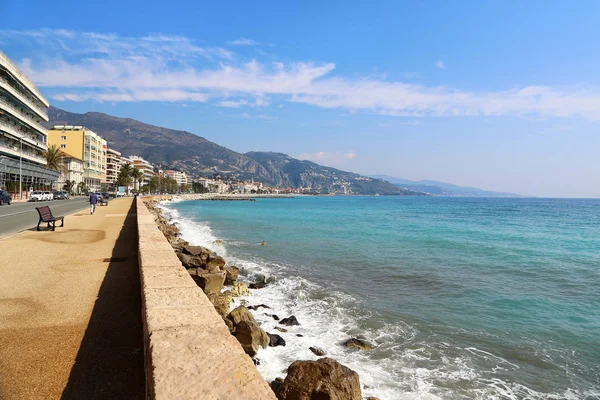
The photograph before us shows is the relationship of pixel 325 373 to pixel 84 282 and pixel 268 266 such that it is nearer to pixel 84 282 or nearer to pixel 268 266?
pixel 84 282

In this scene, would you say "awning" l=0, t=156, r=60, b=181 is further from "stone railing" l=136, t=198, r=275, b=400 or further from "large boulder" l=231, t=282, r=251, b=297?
"stone railing" l=136, t=198, r=275, b=400

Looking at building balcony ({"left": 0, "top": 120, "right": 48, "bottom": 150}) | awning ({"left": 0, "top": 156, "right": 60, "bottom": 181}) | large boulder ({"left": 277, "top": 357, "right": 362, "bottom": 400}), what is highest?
building balcony ({"left": 0, "top": 120, "right": 48, "bottom": 150})

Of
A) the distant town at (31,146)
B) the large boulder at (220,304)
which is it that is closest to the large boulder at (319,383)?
the large boulder at (220,304)

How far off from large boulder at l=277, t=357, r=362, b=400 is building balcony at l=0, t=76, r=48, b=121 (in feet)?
174

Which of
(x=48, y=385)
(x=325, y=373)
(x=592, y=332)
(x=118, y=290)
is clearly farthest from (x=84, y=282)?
(x=592, y=332)

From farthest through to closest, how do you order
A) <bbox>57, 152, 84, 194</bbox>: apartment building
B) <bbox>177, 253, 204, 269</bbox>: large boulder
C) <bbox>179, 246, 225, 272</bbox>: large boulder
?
<bbox>57, 152, 84, 194</bbox>: apartment building
<bbox>179, 246, 225, 272</bbox>: large boulder
<bbox>177, 253, 204, 269</bbox>: large boulder

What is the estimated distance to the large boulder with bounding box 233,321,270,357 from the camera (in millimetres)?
6715

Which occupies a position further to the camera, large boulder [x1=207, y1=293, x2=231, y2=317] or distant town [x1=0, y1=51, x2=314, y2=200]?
distant town [x1=0, y1=51, x2=314, y2=200]

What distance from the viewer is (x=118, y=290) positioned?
6.49 metres

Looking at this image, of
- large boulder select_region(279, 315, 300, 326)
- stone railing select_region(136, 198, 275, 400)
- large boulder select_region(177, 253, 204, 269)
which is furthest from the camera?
large boulder select_region(177, 253, 204, 269)

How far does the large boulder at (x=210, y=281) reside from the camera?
9.31 metres

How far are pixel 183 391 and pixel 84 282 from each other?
17.8 feet

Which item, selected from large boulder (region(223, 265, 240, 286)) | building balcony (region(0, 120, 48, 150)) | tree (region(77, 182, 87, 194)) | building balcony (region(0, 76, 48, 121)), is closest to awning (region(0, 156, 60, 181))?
building balcony (region(0, 120, 48, 150))

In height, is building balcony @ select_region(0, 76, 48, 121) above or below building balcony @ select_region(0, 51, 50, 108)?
below
